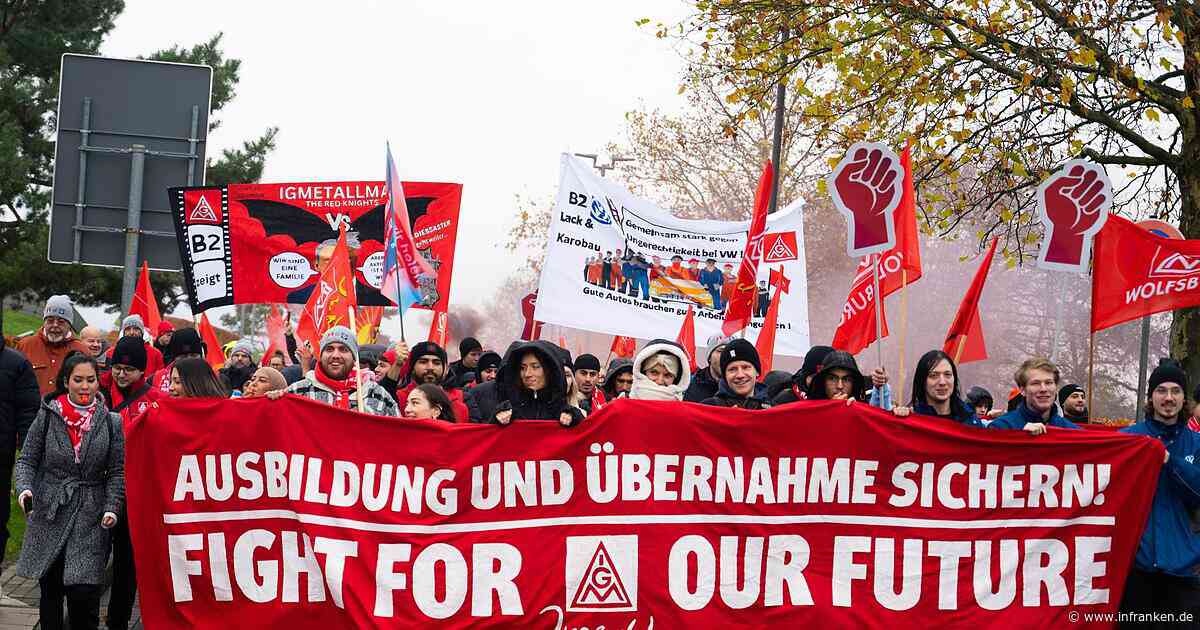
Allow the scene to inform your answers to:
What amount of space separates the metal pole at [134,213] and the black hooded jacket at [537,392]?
3.82m

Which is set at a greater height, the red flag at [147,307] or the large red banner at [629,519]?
the red flag at [147,307]

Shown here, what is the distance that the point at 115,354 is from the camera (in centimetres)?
725

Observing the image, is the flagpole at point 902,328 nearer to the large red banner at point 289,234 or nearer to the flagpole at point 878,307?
the flagpole at point 878,307

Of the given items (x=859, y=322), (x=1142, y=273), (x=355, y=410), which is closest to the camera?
(x=355, y=410)

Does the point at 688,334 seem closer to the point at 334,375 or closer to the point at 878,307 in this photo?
the point at 878,307

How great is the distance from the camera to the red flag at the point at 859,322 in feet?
26.7

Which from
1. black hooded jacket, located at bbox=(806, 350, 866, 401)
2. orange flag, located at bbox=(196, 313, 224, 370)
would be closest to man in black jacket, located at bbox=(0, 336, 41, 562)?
orange flag, located at bbox=(196, 313, 224, 370)

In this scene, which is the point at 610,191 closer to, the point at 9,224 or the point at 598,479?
the point at 598,479

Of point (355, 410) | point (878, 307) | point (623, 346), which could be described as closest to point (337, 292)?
point (355, 410)

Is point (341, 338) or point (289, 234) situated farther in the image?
point (289, 234)

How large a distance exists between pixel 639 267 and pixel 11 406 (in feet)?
16.6

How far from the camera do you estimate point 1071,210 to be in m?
7.82

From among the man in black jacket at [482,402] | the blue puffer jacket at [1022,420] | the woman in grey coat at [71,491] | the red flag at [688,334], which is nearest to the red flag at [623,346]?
the red flag at [688,334]

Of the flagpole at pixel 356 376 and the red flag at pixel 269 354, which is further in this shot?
the red flag at pixel 269 354
